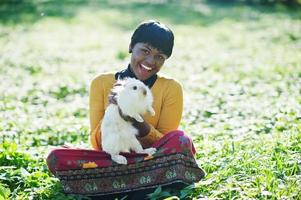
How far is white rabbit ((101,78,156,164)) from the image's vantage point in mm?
3832

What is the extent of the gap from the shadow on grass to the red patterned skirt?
601 inches

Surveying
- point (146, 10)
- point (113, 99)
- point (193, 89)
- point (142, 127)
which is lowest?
point (193, 89)

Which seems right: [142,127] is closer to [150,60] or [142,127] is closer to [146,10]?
[150,60]

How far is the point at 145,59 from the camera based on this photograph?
436 centimetres

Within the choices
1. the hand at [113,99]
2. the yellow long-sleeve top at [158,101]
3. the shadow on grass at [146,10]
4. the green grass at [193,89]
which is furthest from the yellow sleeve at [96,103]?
the shadow on grass at [146,10]

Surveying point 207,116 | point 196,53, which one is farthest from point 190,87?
point 196,53

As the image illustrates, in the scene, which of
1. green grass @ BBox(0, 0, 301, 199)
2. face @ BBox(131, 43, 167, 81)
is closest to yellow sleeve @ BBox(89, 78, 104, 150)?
face @ BBox(131, 43, 167, 81)

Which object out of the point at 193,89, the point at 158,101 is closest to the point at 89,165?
the point at 158,101

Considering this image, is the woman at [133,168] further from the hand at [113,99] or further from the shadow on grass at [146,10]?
the shadow on grass at [146,10]

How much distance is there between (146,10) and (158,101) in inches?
758

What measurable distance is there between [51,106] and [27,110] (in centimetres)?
56

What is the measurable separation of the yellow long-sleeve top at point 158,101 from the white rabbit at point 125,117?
0.46 m

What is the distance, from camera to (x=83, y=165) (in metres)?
4.11

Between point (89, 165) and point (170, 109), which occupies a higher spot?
point (170, 109)
